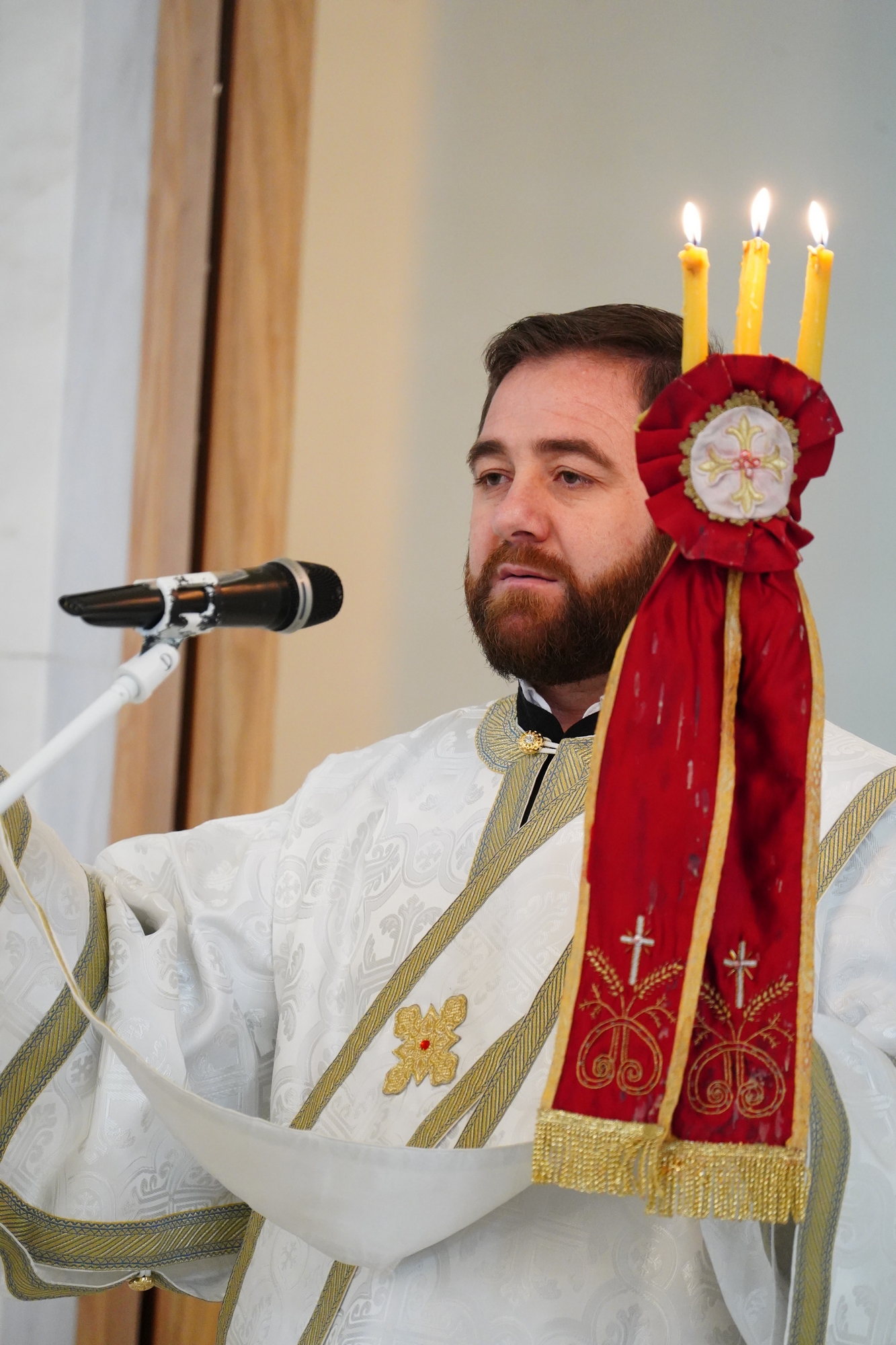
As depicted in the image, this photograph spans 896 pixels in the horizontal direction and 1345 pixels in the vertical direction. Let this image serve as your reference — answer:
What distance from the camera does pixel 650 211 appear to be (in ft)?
9.77

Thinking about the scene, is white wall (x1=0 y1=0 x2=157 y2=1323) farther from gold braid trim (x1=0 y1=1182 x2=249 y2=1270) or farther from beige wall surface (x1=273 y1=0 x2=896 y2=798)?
gold braid trim (x1=0 y1=1182 x2=249 y2=1270)

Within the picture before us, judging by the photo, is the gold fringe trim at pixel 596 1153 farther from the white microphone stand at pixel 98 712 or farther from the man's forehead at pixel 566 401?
the man's forehead at pixel 566 401

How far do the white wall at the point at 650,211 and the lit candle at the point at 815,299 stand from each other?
5.37ft

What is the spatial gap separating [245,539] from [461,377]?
688 millimetres

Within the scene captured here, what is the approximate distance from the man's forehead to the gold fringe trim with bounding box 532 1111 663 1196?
112 centimetres

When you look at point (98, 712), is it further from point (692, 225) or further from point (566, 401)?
point (566, 401)

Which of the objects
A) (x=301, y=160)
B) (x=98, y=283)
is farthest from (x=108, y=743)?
(x=301, y=160)

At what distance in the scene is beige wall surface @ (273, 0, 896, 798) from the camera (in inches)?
113

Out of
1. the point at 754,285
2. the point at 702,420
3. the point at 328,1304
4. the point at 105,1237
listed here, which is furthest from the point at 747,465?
the point at 105,1237

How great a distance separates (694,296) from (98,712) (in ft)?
2.17

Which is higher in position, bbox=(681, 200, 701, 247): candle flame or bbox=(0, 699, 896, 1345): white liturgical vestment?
bbox=(681, 200, 701, 247): candle flame

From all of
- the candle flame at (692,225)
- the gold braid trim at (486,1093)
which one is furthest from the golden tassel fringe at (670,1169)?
the candle flame at (692,225)

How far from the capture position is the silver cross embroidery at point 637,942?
1.20 meters

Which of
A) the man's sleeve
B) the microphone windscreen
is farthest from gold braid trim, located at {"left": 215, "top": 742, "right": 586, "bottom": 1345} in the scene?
the microphone windscreen
